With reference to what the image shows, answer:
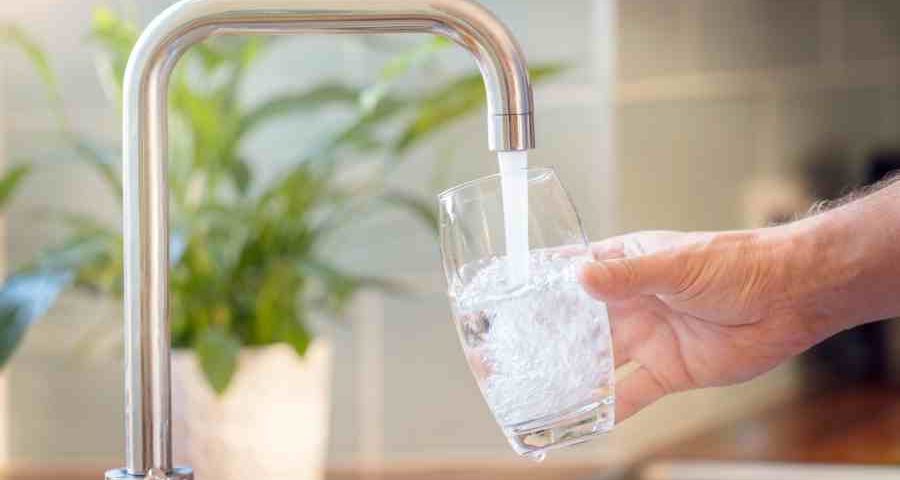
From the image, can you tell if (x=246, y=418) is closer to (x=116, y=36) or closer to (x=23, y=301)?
(x=23, y=301)

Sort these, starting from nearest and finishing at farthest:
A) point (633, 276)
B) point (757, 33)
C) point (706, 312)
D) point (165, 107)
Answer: point (165, 107)
point (633, 276)
point (706, 312)
point (757, 33)

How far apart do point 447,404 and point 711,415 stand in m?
0.45

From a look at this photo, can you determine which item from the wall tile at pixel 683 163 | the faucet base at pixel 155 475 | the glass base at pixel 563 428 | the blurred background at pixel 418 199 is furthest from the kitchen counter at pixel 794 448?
the faucet base at pixel 155 475

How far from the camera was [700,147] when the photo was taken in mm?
2336

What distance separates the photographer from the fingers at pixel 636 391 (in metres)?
1.17

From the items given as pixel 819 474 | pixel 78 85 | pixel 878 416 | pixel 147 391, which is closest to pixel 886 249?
pixel 147 391

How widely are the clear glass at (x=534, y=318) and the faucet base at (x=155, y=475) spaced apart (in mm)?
190

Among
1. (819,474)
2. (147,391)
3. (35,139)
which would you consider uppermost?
(35,139)

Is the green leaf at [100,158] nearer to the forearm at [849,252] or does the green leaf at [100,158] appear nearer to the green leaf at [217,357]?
the green leaf at [217,357]

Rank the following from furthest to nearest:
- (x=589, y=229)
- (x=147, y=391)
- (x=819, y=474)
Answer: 1. (x=589, y=229)
2. (x=819, y=474)
3. (x=147, y=391)

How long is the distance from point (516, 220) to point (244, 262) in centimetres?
103

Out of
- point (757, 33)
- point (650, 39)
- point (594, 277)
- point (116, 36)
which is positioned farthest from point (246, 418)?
point (757, 33)

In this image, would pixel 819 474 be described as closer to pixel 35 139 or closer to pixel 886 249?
pixel 886 249

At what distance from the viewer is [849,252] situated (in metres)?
1.13
